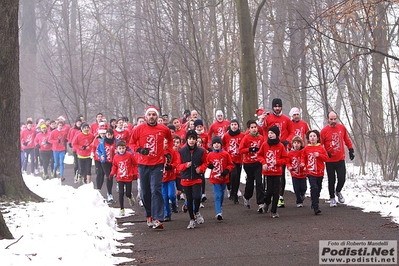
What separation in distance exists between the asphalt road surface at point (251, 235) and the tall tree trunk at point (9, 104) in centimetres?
225

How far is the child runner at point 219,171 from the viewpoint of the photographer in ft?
37.8

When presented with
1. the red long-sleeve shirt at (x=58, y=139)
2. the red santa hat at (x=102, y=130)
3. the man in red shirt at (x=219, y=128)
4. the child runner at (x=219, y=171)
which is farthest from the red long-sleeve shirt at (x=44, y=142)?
the child runner at (x=219, y=171)

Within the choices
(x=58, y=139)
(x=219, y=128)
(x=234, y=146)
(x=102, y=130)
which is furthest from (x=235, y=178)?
(x=58, y=139)

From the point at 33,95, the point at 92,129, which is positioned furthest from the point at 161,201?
the point at 33,95

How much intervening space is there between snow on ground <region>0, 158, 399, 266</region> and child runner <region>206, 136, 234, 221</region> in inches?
75.1

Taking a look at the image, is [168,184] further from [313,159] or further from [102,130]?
[102,130]

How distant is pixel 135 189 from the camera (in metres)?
17.9

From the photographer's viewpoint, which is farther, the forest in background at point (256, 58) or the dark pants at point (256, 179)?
the forest in background at point (256, 58)

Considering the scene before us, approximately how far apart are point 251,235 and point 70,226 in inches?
109

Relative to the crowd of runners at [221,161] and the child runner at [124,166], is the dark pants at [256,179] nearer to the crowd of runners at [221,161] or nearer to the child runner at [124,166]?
the crowd of runners at [221,161]

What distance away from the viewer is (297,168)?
42.0ft

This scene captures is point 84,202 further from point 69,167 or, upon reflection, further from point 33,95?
point 33,95

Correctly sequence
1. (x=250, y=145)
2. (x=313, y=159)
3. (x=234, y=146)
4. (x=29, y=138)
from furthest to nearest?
1. (x=29, y=138)
2. (x=234, y=146)
3. (x=250, y=145)
4. (x=313, y=159)

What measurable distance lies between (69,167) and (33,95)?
15855mm
